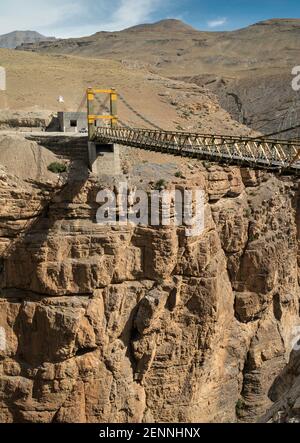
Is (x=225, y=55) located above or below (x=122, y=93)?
above

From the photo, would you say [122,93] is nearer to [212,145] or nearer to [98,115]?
[98,115]

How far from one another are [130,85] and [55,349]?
3070cm

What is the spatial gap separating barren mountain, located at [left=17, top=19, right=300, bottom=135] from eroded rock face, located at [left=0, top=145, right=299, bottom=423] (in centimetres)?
3555

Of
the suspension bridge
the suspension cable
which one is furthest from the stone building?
the suspension cable

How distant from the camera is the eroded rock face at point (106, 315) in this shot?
24188mm

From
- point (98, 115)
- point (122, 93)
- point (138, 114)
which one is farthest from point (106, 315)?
point (122, 93)

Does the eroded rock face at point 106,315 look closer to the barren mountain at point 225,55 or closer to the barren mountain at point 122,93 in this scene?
the barren mountain at point 122,93

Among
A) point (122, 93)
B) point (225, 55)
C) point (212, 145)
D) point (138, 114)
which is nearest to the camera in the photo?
point (212, 145)

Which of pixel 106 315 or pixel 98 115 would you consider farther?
pixel 98 115

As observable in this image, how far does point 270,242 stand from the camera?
3084cm

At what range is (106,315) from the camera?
2466 centimetres

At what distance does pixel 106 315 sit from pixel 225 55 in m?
98.7

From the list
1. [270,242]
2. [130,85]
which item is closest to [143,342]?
[270,242]

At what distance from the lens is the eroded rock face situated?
2419 centimetres
